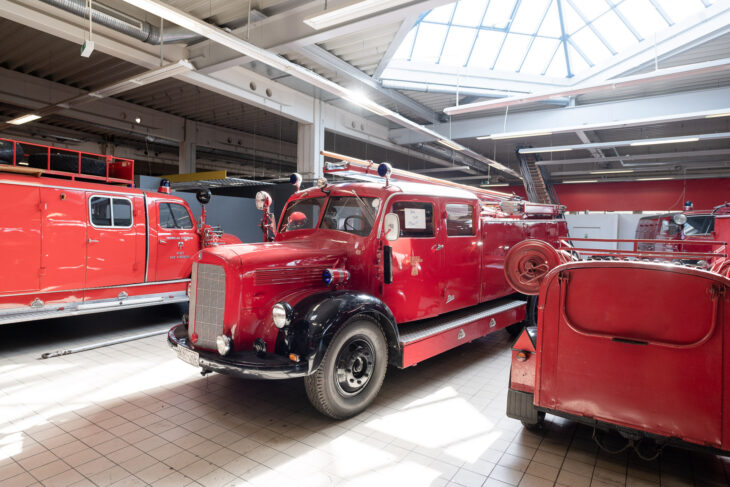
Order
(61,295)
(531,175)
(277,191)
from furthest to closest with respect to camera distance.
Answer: (531,175), (277,191), (61,295)

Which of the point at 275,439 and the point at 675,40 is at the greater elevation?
the point at 675,40

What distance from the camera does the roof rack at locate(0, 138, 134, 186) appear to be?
497 cm

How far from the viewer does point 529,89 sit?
35.8ft

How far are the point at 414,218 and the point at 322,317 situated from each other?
165 cm

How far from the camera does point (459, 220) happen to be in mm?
4867

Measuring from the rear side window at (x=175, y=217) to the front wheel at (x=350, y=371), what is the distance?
4.49 metres

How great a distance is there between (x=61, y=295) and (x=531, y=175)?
53.2 ft

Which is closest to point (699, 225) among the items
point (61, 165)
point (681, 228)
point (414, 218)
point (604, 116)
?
point (681, 228)

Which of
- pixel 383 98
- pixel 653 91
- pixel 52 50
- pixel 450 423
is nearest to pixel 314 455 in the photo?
pixel 450 423

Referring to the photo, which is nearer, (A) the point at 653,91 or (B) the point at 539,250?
(B) the point at 539,250

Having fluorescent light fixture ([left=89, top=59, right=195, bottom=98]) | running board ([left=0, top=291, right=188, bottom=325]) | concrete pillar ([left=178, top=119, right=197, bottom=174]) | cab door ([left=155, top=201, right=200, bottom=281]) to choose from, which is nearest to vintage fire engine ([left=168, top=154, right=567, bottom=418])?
running board ([left=0, top=291, right=188, bottom=325])

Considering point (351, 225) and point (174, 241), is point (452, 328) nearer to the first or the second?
point (351, 225)

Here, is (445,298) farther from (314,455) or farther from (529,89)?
(529,89)

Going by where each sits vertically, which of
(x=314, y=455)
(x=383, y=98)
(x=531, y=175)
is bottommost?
(x=314, y=455)
